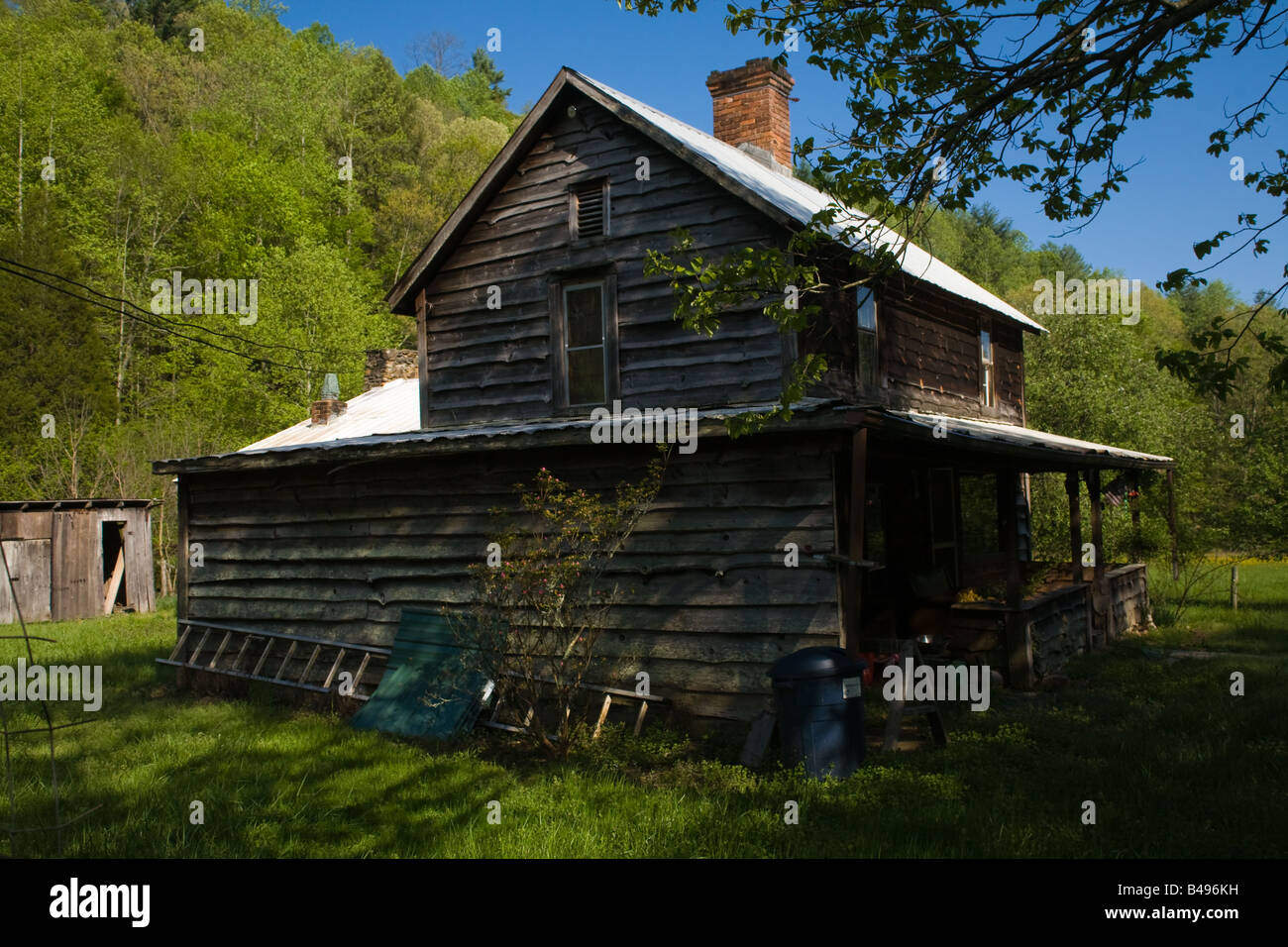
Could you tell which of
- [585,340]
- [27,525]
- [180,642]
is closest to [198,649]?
[180,642]

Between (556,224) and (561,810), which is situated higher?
(556,224)

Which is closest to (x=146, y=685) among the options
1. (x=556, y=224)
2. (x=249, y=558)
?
(x=249, y=558)

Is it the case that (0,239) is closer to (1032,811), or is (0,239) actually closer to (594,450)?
(594,450)

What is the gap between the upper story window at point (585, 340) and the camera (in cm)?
1265

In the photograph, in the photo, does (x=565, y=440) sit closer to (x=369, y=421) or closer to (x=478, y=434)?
(x=478, y=434)

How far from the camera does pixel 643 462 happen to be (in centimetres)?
1009

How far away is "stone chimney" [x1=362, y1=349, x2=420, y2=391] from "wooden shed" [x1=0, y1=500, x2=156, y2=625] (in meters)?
7.84

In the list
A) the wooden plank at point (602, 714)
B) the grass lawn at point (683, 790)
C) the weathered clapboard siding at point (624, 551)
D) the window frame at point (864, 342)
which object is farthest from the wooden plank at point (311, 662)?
the window frame at point (864, 342)

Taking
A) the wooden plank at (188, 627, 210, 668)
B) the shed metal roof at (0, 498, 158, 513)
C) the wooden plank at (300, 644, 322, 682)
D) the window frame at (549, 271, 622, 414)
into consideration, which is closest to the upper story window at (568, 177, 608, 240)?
the window frame at (549, 271, 622, 414)

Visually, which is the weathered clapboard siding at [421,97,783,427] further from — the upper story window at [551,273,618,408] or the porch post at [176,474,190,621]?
the porch post at [176,474,190,621]

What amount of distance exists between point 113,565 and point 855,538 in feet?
78.8

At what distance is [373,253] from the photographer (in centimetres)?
4528

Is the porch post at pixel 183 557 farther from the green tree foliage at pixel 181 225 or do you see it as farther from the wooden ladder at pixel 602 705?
the green tree foliage at pixel 181 225

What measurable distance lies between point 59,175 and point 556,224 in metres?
30.3
